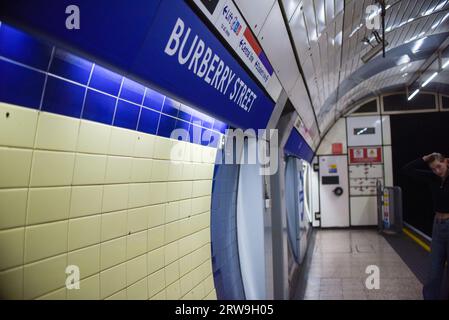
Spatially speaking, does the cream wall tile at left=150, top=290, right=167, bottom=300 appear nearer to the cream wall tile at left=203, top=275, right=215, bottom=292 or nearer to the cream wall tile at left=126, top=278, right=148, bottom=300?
the cream wall tile at left=126, top=278, right=148, bottom=300

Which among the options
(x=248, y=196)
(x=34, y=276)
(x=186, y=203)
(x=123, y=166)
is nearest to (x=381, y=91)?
(x=248, y=196)

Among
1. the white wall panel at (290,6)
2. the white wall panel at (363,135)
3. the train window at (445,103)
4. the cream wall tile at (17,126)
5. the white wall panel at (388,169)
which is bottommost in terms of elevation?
the cream wall tile at (17,126)

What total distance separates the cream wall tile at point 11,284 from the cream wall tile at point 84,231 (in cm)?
26

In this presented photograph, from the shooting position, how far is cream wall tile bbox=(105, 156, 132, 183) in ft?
4.99

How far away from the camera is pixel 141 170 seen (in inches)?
70.3

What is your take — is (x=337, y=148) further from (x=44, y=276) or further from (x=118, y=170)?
(x=44, y=276)

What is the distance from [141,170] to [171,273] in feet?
2.58

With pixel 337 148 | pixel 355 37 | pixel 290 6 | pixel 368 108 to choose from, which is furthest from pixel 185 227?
pixel 337 148

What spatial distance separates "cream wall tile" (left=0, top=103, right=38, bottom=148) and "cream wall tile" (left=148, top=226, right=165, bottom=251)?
3.25 ft

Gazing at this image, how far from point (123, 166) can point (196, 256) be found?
1180mm

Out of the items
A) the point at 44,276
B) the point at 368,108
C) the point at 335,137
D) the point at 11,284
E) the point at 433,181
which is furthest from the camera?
the point at 335,137

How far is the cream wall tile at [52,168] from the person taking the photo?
43.6 inches

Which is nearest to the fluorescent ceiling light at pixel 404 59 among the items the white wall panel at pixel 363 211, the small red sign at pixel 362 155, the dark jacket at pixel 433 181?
the dark jacket at pixel 433 181

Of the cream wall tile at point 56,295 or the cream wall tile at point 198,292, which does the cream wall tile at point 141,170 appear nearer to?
the cream wall tile at point 56,295
